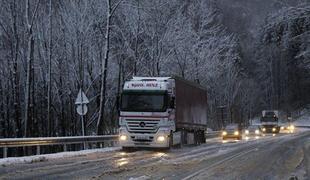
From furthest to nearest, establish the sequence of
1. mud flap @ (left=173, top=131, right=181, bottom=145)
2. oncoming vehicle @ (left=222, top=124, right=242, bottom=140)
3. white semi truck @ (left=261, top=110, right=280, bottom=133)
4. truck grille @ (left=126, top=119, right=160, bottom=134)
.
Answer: white semi truck @ (left=261, top=110, right=280, bottom=133)
oncoming vehicle @ (left=222, top=124, right=242, bottom=140)
mud flap @ (left=173, top=131, right=181, bottom=145)
truck grille @ (left=126, top=119, right=160, bottom=134)

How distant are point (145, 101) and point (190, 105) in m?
6.45

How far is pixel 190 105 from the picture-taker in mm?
34969

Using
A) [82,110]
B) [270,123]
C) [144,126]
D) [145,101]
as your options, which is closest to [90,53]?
[82,110]

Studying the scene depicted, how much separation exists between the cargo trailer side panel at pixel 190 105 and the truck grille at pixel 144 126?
2.55m

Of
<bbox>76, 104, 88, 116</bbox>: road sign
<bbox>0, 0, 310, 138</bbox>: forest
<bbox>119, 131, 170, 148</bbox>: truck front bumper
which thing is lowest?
<bbox>119, 131, 170, 148</bbox>: truck front bumper

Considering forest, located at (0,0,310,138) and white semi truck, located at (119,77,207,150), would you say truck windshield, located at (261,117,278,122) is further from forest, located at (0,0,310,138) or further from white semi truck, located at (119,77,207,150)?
white semi truck, located at (119,77,207,150)

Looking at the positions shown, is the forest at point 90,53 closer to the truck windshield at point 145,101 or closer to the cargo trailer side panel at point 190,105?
the truck windshield at point 145,101

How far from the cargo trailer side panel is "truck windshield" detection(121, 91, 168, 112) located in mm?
2146

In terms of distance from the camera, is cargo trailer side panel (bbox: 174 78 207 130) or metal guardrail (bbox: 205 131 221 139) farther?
metal guardrail (bbox: 205 131 221 139)

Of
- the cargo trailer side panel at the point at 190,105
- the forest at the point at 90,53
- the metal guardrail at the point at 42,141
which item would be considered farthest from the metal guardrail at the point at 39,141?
the cargo trailer side panel at the point at 190,105

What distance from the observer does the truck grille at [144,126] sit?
28.7m

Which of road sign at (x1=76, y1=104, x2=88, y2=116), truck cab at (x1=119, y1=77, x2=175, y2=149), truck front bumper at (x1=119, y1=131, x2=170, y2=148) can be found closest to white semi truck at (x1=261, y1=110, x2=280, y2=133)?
truck cab at (x1=119, y1=77, x2=175, y2=149)

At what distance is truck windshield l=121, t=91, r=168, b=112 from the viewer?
29.0m

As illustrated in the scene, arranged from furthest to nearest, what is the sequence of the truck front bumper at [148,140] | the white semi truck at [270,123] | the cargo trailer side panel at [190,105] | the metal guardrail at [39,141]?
the white semi truck at [270,123] < the cargo trailer side panel at [190,105] < the truck front bumper at [148,140] < the metal guardrail at [39,141]
